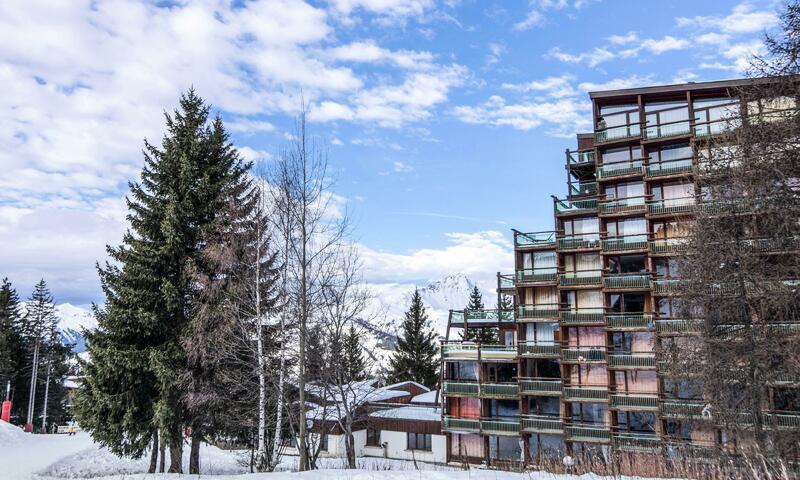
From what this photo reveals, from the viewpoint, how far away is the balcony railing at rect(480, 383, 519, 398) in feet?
112

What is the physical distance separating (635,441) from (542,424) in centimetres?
553

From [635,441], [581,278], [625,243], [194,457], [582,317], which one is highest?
[625,243]

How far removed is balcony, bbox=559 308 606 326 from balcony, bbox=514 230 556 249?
4579 millimetres

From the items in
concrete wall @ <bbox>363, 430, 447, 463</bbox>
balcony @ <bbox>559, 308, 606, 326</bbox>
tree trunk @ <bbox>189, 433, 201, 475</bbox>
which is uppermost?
balcony @ <bbox>559, 308, 606, 326</bbox>

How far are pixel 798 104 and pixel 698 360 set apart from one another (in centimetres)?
934

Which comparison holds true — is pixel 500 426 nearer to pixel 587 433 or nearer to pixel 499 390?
pixel 499 390

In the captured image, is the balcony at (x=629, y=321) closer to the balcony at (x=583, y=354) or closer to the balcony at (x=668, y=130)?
the balcony at (x=583, y=354)

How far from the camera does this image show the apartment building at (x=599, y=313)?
29.9 metres

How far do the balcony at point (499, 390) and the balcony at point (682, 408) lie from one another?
891 cm

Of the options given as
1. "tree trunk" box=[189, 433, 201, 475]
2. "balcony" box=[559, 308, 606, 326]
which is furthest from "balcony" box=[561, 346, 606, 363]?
"tree trunk" box=[189, 433, 201, 475]

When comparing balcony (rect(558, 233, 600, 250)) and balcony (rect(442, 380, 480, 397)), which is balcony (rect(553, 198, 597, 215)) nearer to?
balcony (rect(558, 233, 600, 250))

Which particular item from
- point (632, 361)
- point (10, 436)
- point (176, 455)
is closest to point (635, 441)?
point (632, 361)

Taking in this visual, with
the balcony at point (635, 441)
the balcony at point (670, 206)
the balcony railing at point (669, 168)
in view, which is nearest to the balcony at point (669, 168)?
the balcony railing at point (669, 168)

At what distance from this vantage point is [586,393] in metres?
31.4
